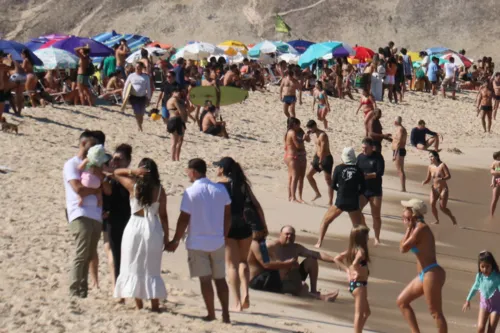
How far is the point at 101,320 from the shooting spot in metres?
7.35

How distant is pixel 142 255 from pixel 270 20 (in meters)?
47.7

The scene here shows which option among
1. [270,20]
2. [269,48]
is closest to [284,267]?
[269,48]

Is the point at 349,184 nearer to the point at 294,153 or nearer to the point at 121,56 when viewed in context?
the point at 294,153

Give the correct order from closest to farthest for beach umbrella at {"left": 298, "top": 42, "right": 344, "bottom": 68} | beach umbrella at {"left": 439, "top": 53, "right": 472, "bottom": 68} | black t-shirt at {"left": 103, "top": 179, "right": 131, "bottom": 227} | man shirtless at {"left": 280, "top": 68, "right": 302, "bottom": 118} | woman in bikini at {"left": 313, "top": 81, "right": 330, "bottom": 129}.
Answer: black t-shirt at {"left": 103, "top": 179, "right": 131, "bottom": 227}
man shirtless at {"left": 280, "top": 68, "right": 302, "bottom": 118}
woman in bikini at {"left": 313, "top": 81, "right": 330, "bottom": 129}
beach umbrella at {"left": 298, "top": 42, "right": 344, "bottom": 68}
beach umbrella at {"left": 439, "top": 53, "right": 472, "bottom": 68}

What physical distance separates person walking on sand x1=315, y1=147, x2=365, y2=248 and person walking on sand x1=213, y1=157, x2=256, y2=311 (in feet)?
9.94

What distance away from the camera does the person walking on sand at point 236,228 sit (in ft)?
27.0

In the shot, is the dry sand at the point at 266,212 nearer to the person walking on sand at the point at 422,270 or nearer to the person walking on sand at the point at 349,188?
the person walking on sand at the point at 349,188

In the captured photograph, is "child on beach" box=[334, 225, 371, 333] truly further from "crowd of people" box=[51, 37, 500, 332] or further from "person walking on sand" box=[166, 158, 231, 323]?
"person walking on sand" box=[166, 158, 231, 323]

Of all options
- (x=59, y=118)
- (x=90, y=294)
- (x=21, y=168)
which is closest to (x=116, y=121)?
(x=59, y=118)

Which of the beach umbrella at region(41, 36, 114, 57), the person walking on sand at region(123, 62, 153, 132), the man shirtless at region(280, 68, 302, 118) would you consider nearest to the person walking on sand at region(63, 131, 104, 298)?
the person walking on sand at region(123, 62, 153, 132)

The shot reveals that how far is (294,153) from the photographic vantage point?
560 inches

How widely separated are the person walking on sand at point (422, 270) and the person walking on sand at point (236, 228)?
129 centimetres

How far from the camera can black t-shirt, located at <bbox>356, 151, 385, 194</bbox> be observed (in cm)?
1236

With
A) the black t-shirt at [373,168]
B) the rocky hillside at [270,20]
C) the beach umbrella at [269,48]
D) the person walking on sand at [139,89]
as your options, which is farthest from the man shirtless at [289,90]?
the rocky hillside at [270,20]
